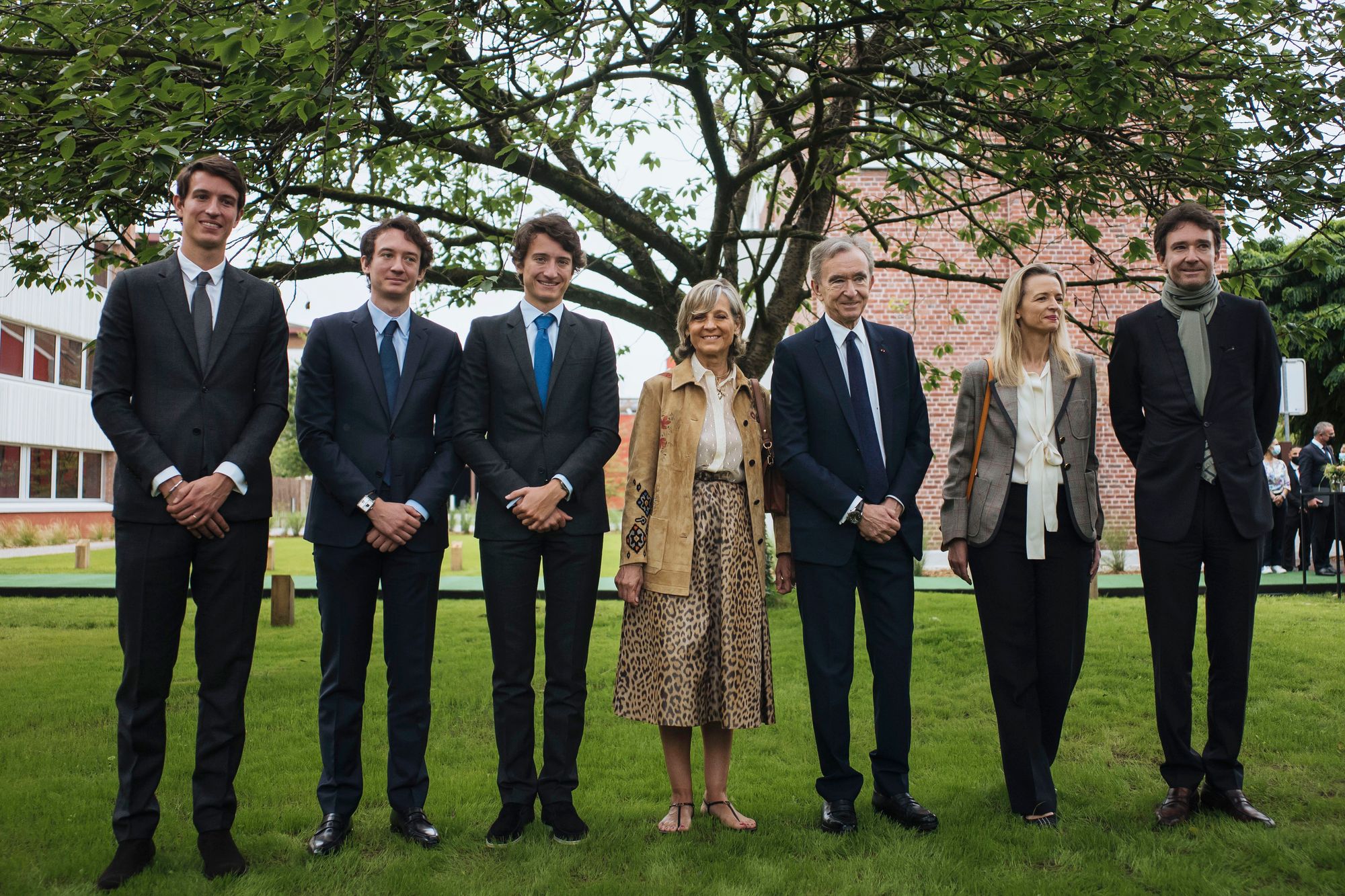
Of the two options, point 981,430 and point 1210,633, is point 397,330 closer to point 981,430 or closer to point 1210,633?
point 981,430

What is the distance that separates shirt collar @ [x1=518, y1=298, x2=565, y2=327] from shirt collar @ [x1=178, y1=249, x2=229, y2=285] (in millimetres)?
1176

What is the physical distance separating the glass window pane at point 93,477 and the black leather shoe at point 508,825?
94.6 feet

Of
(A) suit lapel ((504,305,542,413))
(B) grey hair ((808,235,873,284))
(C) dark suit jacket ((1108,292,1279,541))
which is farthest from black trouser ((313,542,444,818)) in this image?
(C) dark suit jacket ((1108,292,1279,541))

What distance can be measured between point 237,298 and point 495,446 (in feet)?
3.73

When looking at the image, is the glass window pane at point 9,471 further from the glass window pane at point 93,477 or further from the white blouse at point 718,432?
the white blouse at point 718,432

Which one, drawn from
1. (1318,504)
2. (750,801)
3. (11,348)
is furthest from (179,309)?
(11,348)

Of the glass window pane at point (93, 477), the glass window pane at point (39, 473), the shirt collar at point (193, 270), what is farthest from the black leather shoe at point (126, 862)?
the glass window pane at point (93, 477)

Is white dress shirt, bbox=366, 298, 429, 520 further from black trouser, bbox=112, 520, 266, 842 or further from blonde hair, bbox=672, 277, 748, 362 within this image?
blonde hair, bbox=672, 277, 748, 362

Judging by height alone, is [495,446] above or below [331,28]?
below

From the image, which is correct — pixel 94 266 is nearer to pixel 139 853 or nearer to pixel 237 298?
pixel 237 298

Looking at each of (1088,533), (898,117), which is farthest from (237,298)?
(898,117)

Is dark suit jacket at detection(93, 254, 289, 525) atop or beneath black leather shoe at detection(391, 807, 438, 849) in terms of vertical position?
atop

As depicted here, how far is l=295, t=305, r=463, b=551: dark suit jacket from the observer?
3736 millimetres

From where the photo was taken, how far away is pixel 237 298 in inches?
143
